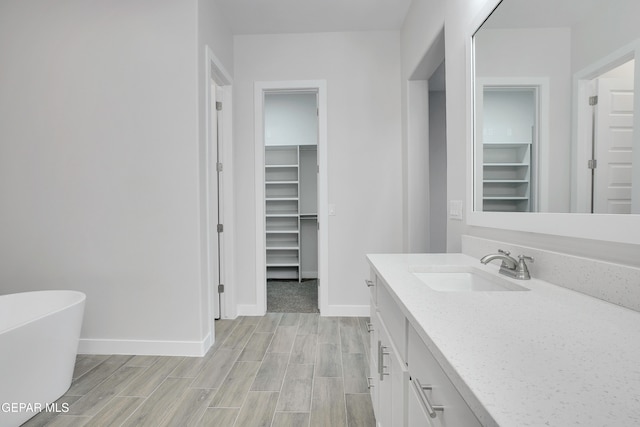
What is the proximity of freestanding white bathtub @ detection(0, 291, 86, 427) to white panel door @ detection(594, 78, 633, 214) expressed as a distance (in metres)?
2.38

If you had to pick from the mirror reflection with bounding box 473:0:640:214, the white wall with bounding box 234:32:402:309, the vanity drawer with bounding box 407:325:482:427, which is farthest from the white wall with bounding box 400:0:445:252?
the vanity drawer with bounding box 407:325:482:427

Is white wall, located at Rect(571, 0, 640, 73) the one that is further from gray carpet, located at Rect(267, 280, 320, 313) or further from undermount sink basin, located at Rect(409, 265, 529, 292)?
gray carpet, located at Rect(267, 280, 320, 313)

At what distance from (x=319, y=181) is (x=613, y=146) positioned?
92.6 inches

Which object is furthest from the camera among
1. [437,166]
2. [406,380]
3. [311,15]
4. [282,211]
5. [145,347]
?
[282,211]

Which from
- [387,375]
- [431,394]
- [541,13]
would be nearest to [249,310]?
[387,375]

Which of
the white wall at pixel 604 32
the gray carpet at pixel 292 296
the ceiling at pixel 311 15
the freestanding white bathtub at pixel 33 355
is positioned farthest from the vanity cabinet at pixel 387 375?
the ceiling at pixel 311 15

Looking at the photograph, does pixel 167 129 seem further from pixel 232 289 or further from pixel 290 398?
pixel 290 398

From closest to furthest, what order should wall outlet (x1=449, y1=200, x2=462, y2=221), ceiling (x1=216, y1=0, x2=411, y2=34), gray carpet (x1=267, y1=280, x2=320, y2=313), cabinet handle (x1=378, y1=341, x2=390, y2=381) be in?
cabinet handle (x1=378, y1=341, x2=390, y2=381)
wall outlet (x1=449, y1=200, x2=462, y2=221)
ceiling (x1=216, y1=0, x2=411, y2=34)
gray carpet (x1=267, y1=280, x2=320, y2=313)

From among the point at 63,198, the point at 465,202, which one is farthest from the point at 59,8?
the point at 465,202

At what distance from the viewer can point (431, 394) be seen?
2.11 feet

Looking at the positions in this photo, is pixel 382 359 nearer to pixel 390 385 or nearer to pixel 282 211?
pixel 390 385

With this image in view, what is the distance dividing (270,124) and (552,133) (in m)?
4.01

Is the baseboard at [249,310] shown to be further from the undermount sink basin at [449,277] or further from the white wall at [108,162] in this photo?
the undermount sink basin at [449,277]

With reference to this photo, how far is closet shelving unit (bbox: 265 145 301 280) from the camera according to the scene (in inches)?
180
